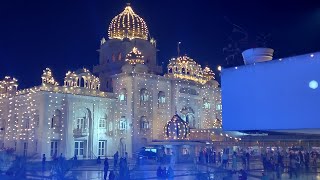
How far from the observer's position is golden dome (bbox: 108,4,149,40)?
51.4 meters

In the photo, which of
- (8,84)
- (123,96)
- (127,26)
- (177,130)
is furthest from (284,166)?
(8,84)

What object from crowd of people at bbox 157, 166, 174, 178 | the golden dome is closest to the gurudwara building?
the golden dome

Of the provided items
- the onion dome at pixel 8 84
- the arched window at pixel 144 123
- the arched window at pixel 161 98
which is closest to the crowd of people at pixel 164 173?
the arched window at pixel 144 123

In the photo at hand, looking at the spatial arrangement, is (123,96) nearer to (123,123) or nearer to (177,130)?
(123,123)

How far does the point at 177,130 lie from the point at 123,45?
16.1m

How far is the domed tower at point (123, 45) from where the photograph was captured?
5059 cm

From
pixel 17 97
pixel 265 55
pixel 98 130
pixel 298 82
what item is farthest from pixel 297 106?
pixel 17 97

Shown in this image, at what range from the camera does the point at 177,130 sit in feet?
131

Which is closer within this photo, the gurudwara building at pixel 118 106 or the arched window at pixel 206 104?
the gurudwara building at pixel 118 106

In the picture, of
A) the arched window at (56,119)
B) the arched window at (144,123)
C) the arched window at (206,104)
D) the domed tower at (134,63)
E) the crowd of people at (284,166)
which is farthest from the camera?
the arched window at (206,104)

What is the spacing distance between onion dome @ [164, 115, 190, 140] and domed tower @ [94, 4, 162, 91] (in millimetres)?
12303

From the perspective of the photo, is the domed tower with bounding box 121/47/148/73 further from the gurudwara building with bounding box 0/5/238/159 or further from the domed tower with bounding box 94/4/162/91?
the domed tower with bounding box 94/4/162/91

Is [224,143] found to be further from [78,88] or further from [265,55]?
[265,55]

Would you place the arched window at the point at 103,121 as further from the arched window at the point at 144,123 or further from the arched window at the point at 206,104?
the arched window at the point at 206,104
